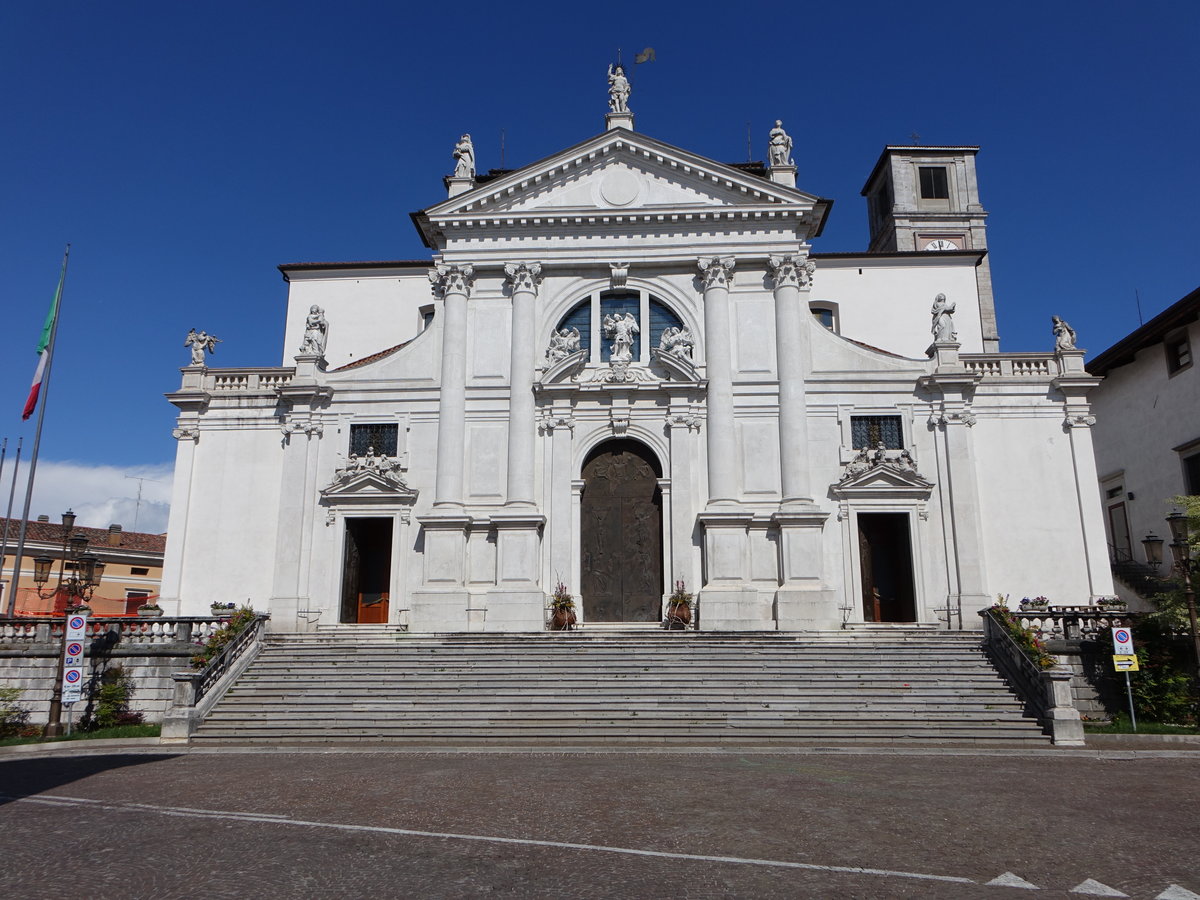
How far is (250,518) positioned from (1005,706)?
69.7ft

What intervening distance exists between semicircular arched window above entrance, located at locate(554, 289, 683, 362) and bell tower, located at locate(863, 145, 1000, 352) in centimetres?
2381

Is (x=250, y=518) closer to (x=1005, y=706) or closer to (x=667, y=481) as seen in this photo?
(x=667, y=481)

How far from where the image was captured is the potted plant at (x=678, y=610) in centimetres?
2452

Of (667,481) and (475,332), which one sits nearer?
(667,481)

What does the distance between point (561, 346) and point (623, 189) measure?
5631 mm

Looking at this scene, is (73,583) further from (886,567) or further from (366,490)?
(886,567)

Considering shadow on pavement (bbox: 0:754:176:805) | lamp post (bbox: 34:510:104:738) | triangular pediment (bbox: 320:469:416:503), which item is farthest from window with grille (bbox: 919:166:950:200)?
shadow on pavement (bbox: 0:754:176:805)

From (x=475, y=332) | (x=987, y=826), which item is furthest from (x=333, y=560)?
(x=987, y=826)

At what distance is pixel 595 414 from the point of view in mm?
27406

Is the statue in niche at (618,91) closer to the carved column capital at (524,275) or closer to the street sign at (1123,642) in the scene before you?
the carved column capital at (524,275)

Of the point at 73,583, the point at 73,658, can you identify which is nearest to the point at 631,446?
the point at 73,583

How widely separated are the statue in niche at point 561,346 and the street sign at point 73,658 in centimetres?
1448

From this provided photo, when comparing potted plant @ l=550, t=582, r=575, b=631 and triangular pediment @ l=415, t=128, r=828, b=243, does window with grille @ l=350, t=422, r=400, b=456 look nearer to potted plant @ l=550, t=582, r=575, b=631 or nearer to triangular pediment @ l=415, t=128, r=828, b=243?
triangular pediment @ l=415, t=128, r=828, b=243

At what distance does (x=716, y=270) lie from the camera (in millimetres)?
27922
